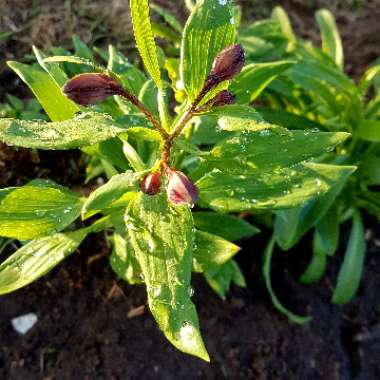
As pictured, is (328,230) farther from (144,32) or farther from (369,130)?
(144,32)

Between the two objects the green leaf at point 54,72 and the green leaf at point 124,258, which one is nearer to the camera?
the green leaf at point 54,72

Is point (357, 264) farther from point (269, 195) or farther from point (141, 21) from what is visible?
point (141, 21)

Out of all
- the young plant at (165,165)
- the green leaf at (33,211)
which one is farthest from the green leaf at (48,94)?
the green leaf at (33,211)

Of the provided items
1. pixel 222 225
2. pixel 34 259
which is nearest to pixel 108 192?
pixel 34 259

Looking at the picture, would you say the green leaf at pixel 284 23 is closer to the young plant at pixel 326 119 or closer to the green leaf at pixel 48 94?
the young plant at pixel 326 119

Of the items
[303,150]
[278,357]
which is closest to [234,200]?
[303,150]

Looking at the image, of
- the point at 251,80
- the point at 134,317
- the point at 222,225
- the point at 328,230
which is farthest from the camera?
the point at 328,230
